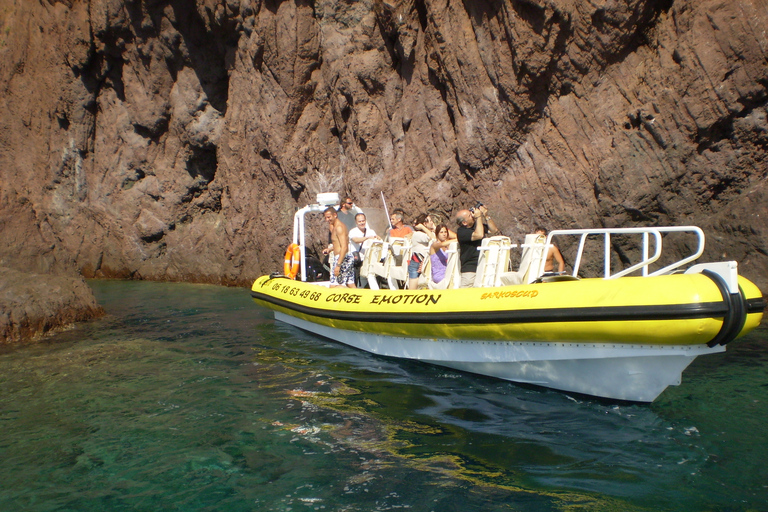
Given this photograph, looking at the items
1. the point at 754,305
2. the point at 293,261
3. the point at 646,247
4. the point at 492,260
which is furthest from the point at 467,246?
the point at 293,261

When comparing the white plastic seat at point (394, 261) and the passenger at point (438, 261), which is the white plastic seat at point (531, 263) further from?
the white plastic seat at point (394, 261)

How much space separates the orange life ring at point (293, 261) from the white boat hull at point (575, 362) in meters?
3.67

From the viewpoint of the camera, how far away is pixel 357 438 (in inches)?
166

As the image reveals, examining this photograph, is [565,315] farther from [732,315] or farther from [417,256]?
[417,256]

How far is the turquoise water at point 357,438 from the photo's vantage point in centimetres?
336

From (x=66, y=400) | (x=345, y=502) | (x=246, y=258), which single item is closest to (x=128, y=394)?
(x=66, y=400)

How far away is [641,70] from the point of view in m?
9.77

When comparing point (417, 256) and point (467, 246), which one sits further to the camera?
point (417, 256)

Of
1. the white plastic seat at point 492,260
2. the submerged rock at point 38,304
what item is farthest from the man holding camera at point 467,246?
the submerged rock at point 38,304

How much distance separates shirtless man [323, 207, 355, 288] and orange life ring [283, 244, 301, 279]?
101 centimetres

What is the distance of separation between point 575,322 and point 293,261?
578cm

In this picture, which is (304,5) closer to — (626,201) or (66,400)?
(626,201)

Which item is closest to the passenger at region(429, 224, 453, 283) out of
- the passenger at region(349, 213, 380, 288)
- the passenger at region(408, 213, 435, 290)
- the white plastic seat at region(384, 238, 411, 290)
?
the passenger at region(408, 213, 435, 290)

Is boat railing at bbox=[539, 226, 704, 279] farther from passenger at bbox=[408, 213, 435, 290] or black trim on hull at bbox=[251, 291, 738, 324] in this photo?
passenger at bbox=[408, 213, 435, 290]
